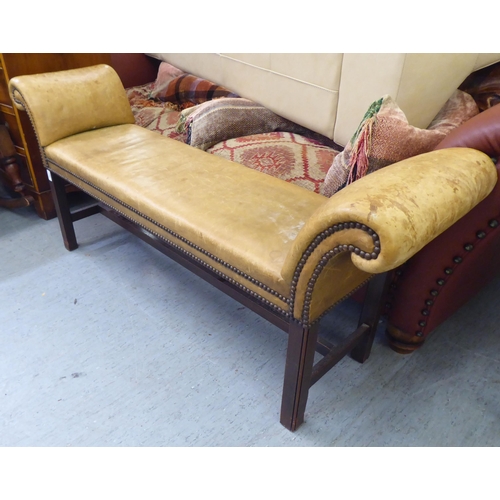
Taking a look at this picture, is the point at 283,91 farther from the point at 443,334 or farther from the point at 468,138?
the point at 443,334

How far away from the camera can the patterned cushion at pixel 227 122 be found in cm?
198

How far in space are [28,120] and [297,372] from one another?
171 centimetres

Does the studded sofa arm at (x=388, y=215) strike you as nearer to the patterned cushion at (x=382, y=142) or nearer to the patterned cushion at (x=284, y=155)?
the patterned cushion at (x=382, y=142)

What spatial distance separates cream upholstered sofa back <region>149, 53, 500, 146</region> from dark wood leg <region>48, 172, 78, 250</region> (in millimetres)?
1028

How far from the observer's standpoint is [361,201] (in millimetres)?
856

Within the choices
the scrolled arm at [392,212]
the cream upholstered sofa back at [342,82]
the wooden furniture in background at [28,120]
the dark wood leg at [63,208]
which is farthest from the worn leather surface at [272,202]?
the cream upholstered sofa back at [342,82]

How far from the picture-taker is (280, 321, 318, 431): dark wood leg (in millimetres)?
1102

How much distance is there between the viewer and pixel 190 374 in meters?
1.43

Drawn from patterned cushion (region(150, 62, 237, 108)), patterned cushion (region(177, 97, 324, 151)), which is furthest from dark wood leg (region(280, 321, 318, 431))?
patterned cushion (region(150, 62, 237, 108))

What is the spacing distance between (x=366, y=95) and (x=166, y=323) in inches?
45.8

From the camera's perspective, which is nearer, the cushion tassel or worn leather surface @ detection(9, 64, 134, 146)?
the cushion tassel

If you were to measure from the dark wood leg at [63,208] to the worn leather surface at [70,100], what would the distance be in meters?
0.16

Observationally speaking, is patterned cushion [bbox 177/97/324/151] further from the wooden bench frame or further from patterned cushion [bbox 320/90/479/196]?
A: patterned cushion [bbox 320/90/479/196]

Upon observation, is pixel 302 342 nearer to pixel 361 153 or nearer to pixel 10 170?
pixel 361 153
